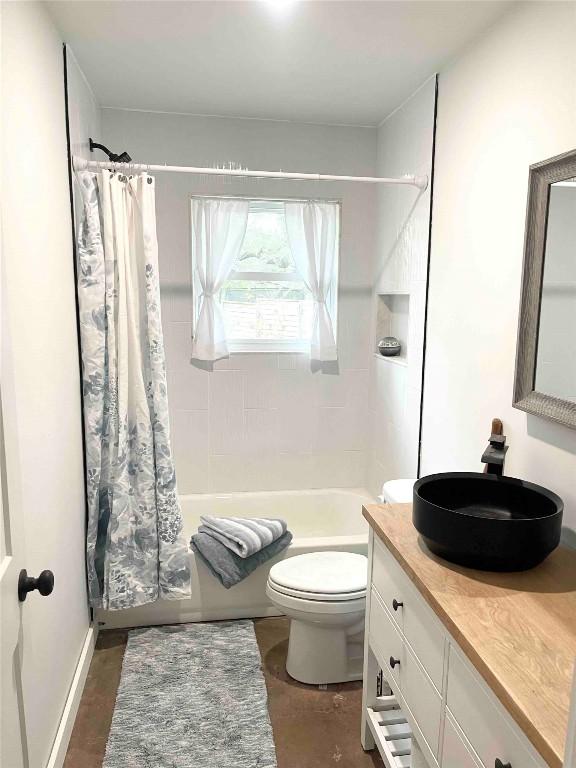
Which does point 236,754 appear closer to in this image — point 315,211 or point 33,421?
point 33,421

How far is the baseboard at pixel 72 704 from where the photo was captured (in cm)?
191

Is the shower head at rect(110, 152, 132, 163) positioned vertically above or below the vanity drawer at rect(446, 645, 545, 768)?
above

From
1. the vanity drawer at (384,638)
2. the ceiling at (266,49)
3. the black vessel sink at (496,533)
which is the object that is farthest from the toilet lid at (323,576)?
the ceiling at (266,49)

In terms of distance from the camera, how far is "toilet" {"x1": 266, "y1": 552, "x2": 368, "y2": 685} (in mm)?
2273

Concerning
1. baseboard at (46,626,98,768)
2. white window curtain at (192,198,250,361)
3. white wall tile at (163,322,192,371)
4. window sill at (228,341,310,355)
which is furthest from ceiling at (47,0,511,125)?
baseboard at (46,626,98,768)

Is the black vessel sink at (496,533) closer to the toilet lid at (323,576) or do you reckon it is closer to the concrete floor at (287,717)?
the toilet lid at (323,576)

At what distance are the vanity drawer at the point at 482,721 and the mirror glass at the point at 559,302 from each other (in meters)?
0.83

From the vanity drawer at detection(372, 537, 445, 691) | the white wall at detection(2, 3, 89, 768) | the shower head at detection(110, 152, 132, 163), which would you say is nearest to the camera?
the vanity drawer at detection(372, 537, 445, 691)

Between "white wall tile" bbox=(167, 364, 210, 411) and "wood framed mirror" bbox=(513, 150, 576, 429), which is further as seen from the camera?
"white wall tile" bbox=(167, 364, 210, 411)

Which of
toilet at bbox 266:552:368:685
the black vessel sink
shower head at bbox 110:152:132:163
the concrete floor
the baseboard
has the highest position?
shower head at bbox 110:152:132:163

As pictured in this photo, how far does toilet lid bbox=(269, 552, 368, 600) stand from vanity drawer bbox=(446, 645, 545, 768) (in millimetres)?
946

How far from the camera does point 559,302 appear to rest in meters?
1.74

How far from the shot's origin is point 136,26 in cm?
212

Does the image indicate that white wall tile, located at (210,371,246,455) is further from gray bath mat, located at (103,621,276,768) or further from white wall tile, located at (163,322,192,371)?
gray bath mat, located at (103,621,276,768)
